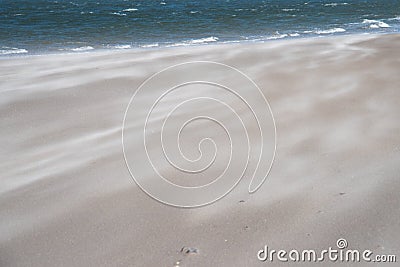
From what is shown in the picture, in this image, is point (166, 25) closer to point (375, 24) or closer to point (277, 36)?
point (277, 36)

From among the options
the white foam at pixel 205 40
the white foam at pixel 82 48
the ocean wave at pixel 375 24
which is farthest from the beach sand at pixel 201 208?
the ocean wave at pixel 375 24

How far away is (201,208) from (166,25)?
18828mm

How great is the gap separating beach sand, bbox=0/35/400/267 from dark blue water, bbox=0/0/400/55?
9.82 metres

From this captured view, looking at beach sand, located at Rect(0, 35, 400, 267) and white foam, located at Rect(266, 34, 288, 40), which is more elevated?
beach sand, located at Rect(0, 35, 400, 267)

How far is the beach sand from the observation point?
123 inches

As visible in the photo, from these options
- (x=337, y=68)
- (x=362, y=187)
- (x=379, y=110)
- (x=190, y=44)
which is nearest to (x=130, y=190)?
(x=362, y=187)

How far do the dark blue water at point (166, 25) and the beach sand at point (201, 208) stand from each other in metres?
9.82

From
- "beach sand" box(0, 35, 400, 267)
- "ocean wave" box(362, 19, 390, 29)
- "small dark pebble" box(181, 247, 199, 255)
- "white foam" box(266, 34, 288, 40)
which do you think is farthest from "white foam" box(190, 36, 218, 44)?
"small dark pebble" box(181, 247, 199, 255)

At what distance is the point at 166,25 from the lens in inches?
843

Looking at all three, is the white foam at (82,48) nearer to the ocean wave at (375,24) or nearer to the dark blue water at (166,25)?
the dark blue water at (166,25)

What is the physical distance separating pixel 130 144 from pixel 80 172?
2.42 ft

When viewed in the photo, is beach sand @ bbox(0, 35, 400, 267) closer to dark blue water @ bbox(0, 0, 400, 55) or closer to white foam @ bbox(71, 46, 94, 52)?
white foam @ bbox(71, 46, 94, 52)

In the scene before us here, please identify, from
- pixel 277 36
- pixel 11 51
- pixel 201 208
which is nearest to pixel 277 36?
pixel 277 36

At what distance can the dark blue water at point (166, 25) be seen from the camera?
16.8m
